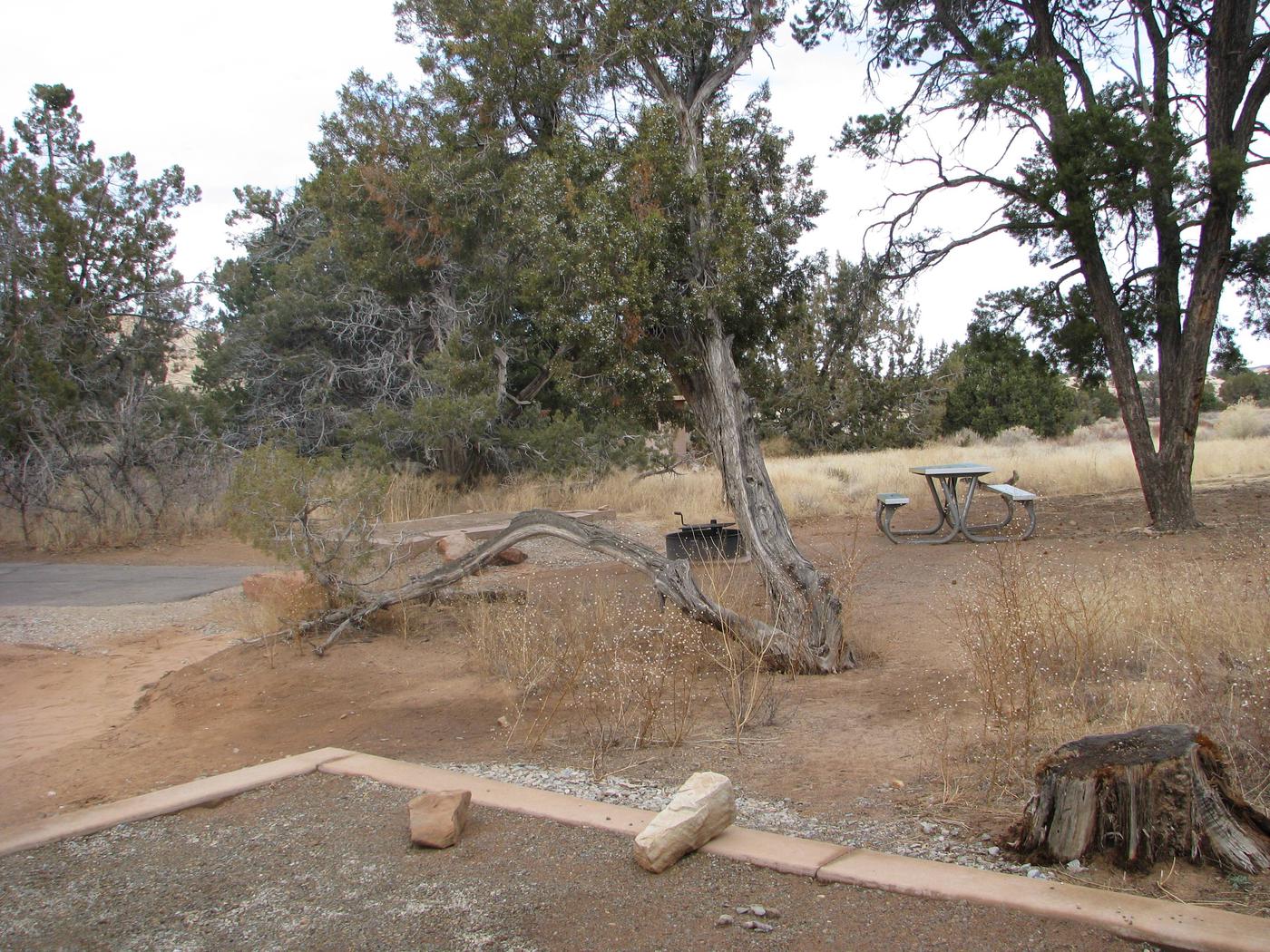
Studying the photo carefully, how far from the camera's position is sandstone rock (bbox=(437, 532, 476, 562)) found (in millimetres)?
12305

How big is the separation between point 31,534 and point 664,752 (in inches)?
580

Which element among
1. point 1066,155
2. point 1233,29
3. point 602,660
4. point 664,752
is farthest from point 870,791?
point 1233,29

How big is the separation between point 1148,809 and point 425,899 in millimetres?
2412

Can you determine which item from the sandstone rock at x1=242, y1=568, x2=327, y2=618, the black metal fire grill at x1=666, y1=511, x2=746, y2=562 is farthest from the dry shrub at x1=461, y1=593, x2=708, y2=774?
the black metal fire grill at x1=666, y1=511, x2=746, y2=562

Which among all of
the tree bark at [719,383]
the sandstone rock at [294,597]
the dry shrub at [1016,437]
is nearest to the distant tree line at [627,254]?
the tree bark at [719,383]

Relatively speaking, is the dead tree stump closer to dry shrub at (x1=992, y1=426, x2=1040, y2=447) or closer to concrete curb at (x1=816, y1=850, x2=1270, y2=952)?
concrete curb at (x1=816, y1=850, x2=1270, y2=952)

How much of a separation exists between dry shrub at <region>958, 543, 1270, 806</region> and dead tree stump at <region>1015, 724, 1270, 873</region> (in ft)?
1.99

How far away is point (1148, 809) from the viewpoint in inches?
131

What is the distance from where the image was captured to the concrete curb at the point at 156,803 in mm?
4137

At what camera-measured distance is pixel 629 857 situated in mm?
3607

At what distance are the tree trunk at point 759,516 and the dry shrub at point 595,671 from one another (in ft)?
2.52

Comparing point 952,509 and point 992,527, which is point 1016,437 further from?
point 952,509

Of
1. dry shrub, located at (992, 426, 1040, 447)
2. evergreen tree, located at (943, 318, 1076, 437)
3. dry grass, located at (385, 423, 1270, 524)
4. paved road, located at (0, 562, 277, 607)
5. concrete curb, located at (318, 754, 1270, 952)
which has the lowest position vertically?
concrete curb, located at (318, 754, 1270, 952)

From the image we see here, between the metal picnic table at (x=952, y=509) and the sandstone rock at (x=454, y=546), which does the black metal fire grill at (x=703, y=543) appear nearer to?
the sandstone rock at (x=454, y=546)
